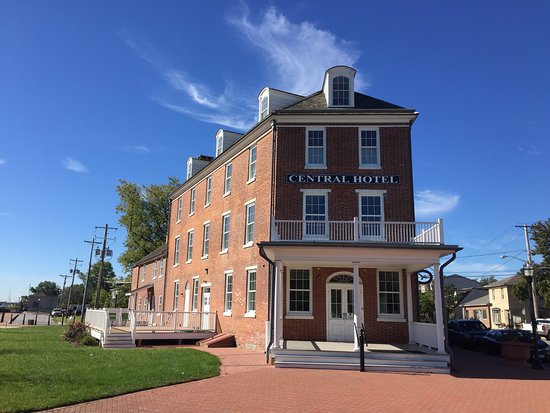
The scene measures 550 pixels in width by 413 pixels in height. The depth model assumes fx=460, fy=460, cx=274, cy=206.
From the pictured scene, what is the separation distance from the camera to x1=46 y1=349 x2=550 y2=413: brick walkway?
904 cm

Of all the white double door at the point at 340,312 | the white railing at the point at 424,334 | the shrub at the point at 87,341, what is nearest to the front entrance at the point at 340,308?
the white double door at the point at 340,312

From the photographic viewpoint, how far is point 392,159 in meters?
19.6

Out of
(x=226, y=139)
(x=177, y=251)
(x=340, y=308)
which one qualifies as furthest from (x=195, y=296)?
(x=340, y=308)

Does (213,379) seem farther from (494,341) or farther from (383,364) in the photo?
(494,341)

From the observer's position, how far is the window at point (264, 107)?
23.2m

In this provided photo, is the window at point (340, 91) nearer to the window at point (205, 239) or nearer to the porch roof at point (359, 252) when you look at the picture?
the porch roof at point (359, 252)

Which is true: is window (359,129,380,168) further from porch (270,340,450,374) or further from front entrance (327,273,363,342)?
porch (270,340,450,374)

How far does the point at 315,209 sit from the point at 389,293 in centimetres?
459

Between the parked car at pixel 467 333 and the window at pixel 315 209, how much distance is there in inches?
439

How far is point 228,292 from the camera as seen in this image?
23.5 m

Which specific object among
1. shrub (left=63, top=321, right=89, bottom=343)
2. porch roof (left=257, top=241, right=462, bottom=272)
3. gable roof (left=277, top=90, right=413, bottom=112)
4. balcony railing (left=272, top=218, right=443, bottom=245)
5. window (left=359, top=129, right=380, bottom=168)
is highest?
gable roof (left=277, top=90, right=413, bottom=112)

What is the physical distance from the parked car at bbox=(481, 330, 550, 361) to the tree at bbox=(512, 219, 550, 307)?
22740 millimetres

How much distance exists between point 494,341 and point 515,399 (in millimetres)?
12169

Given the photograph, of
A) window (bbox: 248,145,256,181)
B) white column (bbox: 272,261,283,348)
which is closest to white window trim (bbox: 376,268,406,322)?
white column (bbox: 272,261,283,348)
